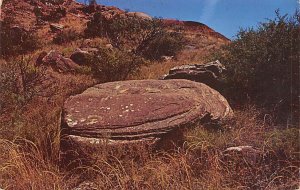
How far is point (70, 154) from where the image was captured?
6785 mm

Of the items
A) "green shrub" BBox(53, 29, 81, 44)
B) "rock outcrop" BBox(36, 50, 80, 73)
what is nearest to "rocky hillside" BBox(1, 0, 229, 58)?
"green shrub" BBox(53, 29, 81, 44)

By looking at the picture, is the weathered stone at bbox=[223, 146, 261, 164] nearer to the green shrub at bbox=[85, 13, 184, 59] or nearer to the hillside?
the hillside

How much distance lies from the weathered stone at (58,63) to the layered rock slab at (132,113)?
484 centimetres

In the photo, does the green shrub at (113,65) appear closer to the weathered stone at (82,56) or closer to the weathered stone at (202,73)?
the weathered stone at (82,56)

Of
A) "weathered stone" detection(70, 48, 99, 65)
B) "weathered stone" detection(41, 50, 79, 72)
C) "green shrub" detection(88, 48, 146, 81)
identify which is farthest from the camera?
"weathered stone" detection(70, 48, 99, 65)

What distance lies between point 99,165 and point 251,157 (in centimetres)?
214

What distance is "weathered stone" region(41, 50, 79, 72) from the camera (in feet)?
42.4

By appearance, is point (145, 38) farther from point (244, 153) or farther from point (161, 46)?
point (244, 153)

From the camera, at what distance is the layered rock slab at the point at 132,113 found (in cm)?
681

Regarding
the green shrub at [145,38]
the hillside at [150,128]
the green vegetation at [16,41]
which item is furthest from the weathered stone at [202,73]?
the green vegetation at [16,41]

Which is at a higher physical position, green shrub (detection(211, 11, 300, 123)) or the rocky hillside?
the rocky hillside

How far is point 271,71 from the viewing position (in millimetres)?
9383

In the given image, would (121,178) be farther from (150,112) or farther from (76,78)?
(76,78)

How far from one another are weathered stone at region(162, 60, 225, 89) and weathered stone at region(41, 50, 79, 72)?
3.65 metres
